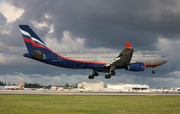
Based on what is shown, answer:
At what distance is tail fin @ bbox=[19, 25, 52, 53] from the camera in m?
67.4

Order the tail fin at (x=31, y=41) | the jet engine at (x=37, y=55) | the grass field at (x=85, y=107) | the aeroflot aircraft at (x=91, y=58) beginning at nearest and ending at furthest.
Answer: the grass field at (x=85, y=107) → the jet engine at (x=37, y=55) → the aeroflot aircraft at (x=91, y=58) → the tail fin at (x=31, y=41)

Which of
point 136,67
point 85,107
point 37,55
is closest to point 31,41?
point 37,55

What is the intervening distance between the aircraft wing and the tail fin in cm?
1461

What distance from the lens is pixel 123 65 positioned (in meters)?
68.8

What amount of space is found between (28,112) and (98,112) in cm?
600

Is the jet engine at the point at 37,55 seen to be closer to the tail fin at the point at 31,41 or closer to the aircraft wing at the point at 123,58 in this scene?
the tail fin at the point at 31,41

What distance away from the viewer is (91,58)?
6894 centimetres

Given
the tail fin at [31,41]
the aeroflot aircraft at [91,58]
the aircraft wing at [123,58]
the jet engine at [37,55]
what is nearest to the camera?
the aircraft wing at [123,58]

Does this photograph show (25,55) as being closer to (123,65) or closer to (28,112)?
(123,65)

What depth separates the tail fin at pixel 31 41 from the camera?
67438mm

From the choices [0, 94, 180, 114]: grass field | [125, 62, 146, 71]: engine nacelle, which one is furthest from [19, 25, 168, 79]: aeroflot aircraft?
[0, 94, 180, 114]: grass field

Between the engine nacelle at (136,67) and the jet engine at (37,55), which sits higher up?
the jet engine at (37,55)

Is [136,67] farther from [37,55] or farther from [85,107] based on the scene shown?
[85,107]

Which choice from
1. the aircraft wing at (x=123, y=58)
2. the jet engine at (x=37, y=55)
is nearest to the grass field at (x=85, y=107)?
the aircraft wing at (x=123, y=58)
